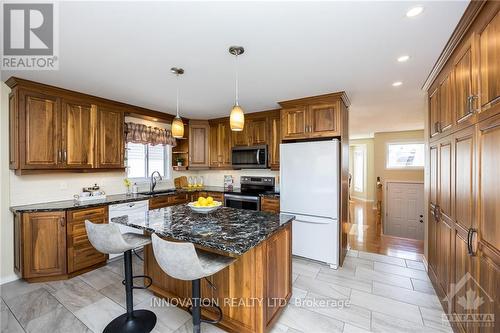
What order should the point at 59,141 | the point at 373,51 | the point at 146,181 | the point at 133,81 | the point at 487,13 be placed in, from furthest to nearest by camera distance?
the point at 146,181 < the point at 59,141 < the point at 133,81 < the point at 373,51 < the point at 487,13

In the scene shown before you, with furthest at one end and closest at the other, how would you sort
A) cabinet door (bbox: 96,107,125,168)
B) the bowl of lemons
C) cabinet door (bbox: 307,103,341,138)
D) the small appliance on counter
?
cabinet door (bbox: 96,107,125,168) → the small appliance on counter → cabinet door (bbox: 307,103,341,138) → the bowl of lemons

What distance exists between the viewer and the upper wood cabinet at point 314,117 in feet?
10.0

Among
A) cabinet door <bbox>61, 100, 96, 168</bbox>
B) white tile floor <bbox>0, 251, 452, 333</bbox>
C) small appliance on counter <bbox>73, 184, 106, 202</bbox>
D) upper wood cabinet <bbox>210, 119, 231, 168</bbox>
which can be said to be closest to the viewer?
white tile floor <bbox>0, 251, 452, 333</bbox>

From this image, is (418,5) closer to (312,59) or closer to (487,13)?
(487,13)

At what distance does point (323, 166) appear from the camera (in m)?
3.04

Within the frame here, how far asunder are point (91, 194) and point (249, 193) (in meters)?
2.52

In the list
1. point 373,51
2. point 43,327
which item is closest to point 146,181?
point 43,327

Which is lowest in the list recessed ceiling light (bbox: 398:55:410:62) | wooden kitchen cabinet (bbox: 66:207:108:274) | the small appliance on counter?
wooden kitchen cabinet (bbox: 66:207:108:274)

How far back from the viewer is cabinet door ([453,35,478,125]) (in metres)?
1.49

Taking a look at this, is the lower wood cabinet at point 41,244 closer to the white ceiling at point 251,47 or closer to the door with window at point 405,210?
the white ceiling at point 251,47

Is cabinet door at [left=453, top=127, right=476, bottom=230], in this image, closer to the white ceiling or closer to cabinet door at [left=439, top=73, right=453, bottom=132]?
cabinet door at [left=439, top=73, right=453, bottom=132]

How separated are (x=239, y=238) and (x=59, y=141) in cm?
292

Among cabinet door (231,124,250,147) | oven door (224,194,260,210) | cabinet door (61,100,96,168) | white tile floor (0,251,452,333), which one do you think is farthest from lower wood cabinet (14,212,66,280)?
cabinet door (231,124,250,147)

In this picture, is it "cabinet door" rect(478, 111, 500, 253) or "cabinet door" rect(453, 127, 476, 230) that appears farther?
"cabinet door" rect(453, 127, 476, 230)
